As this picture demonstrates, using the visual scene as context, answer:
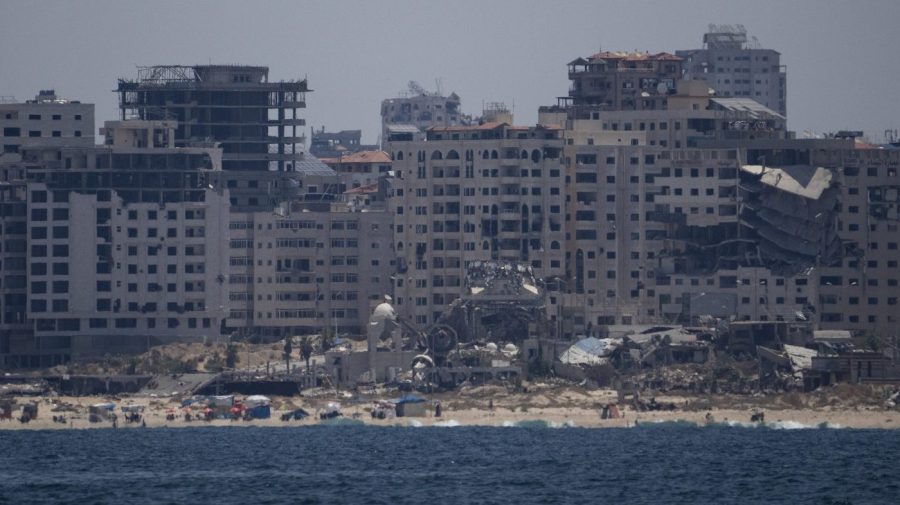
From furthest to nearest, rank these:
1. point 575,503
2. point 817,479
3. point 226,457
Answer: point 226,457 → point 817,479 → point 575,503

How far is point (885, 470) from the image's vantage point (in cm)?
18938

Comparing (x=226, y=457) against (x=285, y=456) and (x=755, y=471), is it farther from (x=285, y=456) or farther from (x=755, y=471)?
(x=755, y=471)

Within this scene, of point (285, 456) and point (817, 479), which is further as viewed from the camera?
point (285, 456)

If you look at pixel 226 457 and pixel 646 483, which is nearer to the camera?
pixel 646 483

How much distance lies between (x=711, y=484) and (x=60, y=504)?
1512 inches

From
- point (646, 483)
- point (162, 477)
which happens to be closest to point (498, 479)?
point (646, 483)

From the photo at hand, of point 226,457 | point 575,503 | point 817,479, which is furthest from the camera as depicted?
point 226,457

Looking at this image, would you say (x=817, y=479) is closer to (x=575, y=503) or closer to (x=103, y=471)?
(x=575, y=503)

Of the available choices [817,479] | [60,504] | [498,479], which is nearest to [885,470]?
[817,479]

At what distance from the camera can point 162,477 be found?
18575 centimetres

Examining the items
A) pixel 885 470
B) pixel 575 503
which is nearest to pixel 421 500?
pixel 575 503

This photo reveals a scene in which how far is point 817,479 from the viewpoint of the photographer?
18525 centimetres

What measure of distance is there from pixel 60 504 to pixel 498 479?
1058 inches

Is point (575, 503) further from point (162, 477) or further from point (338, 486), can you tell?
point (162, 477)
